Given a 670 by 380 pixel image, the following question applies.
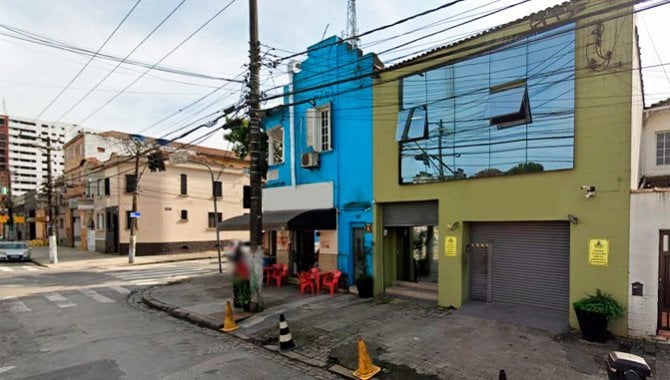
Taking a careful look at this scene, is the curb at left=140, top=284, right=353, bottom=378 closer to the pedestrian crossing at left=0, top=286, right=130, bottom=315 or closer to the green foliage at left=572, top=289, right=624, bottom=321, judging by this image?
the pedestrian crossing at left=0, top=286, right=130, bottom=315

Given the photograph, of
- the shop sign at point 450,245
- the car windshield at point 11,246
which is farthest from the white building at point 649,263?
the car windshield at point 11,246

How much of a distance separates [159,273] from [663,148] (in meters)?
21.8

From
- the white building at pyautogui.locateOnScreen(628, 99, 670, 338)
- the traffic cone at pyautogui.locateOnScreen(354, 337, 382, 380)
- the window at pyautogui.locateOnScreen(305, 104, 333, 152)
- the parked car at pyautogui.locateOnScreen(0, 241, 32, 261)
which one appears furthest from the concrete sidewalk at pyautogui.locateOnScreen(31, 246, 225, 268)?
the white building at pyautogui.locateOnScreen(628, 99, 670, 338)

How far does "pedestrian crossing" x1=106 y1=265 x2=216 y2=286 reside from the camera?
56.4 feet

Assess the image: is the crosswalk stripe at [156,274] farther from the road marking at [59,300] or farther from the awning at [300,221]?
the awning at [300,221]

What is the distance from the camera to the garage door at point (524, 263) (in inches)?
350

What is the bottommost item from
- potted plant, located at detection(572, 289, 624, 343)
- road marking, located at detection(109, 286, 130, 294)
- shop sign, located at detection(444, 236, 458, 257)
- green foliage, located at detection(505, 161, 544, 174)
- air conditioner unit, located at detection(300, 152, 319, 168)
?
road marking, located at detection(109, 286, 130, 294)

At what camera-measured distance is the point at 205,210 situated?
97.2 feet

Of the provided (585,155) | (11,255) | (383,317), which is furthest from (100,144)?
(585,155)

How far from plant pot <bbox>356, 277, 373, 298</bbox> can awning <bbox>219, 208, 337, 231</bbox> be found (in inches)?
90.6

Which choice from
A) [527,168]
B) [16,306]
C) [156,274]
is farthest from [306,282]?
[156,274]

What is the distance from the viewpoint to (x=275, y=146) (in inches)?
627

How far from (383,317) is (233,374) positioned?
4192 millimetres

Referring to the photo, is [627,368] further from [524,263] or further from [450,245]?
[450,245]
